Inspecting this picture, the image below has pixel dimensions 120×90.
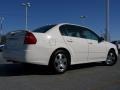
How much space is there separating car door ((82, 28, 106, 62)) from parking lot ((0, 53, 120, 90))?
1002 millimetres

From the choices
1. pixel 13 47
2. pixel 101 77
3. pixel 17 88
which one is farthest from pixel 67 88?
pixel 13 47

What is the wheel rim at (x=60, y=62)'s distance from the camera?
8.96 meters

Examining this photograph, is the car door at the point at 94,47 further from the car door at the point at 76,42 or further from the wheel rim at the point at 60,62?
the wheel rim at the point at 60,62

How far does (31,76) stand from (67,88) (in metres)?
1.97

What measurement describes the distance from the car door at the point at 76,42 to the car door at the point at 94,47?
244 mm

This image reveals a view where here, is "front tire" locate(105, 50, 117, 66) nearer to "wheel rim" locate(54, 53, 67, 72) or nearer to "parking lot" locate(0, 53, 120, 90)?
"parking lot" locate(0, 53, 120, 90)

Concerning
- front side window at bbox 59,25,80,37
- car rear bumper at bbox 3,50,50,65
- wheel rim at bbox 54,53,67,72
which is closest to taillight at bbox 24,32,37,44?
car rear bumper at bbox 3,50,50,65

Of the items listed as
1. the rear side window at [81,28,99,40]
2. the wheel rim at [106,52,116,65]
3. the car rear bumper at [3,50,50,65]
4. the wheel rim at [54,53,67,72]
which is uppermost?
the rear side window at [81,28,99,40]

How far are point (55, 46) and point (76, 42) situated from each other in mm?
992

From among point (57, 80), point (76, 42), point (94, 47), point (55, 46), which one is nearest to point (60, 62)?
point (55, 46)

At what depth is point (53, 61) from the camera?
8820 mm

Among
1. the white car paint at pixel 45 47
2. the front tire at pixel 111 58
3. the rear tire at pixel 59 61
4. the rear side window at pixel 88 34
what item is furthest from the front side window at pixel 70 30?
the front tire at pixel 111 58

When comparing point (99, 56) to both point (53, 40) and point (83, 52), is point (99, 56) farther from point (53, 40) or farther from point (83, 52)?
point (53, 40)

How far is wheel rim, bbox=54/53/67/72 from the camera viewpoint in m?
8.96
